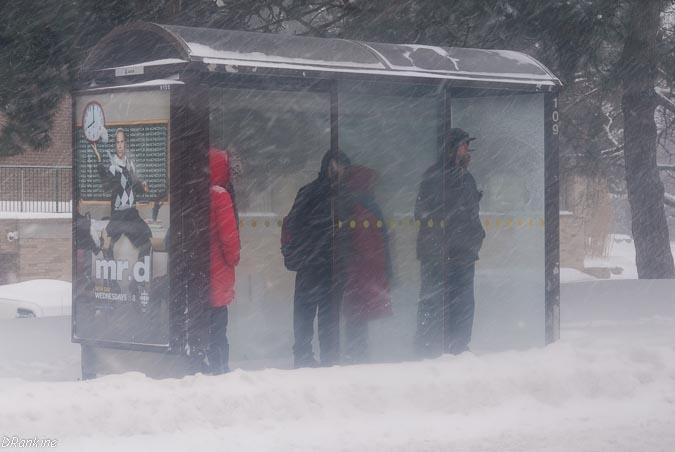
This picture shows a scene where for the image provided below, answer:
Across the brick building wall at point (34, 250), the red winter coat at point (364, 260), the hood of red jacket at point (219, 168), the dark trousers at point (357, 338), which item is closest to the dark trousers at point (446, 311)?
the red winter coat at point (364, 260)

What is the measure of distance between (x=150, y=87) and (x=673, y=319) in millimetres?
7077

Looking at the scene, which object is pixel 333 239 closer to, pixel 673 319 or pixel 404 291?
pixel 404 291

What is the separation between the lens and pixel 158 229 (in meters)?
7.58

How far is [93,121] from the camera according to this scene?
7922 mm

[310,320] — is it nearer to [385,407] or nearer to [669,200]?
[385,407]

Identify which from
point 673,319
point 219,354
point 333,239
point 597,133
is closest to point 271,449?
point 219,354

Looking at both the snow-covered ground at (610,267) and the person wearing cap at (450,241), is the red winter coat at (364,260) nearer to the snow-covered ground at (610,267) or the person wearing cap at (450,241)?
the person wearing cap at (450,241)

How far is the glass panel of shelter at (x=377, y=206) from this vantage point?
8.87 m

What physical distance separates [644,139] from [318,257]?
9.16 metres

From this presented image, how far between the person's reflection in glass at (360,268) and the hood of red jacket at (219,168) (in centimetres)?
141

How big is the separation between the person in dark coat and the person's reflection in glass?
15.7 inches

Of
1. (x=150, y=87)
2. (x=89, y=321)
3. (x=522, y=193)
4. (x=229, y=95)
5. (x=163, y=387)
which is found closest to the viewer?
(x=163, y=387)

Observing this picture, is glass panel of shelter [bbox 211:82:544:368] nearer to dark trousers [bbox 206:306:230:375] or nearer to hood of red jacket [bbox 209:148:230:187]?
dark trousers [bbox 206:306:230:375]

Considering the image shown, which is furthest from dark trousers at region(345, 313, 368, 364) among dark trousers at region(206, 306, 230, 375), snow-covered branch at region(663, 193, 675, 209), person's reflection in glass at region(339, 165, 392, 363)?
snow-covered branch at region(663, 193, 675, 209)
